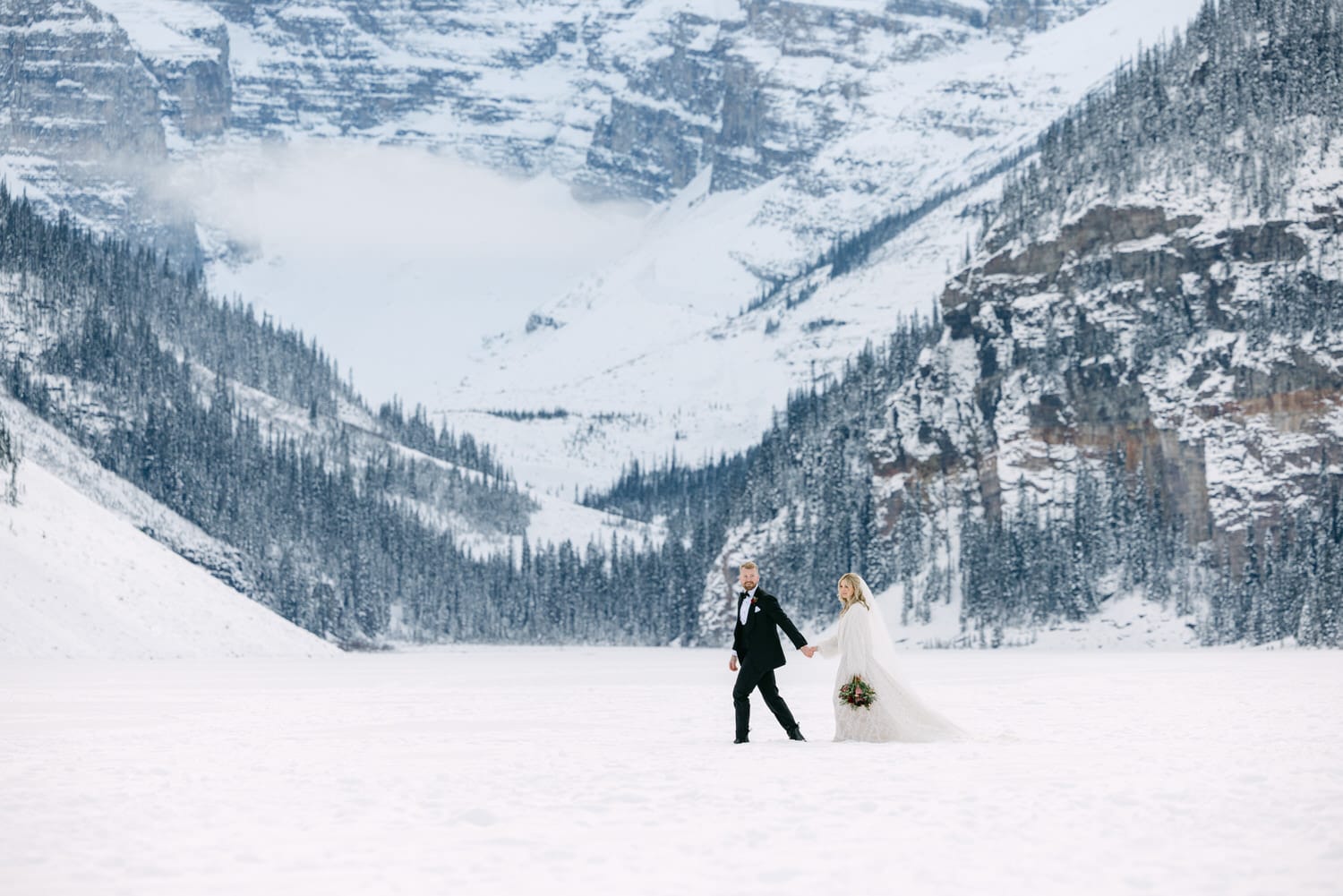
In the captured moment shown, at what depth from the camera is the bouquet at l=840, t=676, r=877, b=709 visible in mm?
33500

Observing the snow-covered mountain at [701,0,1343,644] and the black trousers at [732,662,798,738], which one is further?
the snow-covered mountain at [701,0,1343,644]

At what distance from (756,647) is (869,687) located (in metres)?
2.20

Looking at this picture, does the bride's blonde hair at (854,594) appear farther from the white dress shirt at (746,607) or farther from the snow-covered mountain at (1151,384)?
the snow-covered mountain at (1151,384)

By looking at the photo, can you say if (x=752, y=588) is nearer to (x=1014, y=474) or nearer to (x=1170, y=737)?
(x=1170, y=737)

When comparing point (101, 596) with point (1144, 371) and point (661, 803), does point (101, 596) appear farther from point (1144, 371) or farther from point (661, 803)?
point (1144, 371)

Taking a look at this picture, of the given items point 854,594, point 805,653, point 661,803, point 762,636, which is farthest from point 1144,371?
point 661,803

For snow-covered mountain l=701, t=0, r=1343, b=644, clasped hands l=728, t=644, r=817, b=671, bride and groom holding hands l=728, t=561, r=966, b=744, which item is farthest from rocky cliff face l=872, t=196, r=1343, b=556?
clasped hands l=728, t=644, r=817, b=671

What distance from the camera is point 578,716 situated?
45.0 metres

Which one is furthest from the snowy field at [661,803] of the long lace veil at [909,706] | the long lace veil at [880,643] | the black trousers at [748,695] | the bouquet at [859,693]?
the long lace veil at [880,643]

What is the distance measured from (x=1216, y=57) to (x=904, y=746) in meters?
170

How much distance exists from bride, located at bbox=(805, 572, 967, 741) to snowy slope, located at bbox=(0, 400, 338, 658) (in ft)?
183

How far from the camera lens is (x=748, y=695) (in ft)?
112

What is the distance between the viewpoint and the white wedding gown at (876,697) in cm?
3312

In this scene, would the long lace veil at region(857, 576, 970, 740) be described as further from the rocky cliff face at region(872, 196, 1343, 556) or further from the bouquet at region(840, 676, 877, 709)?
the rocky cliff face at region(872, 196, 1343, 556)
